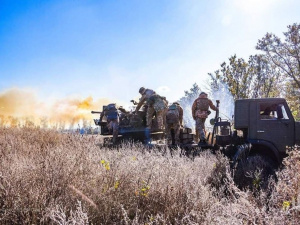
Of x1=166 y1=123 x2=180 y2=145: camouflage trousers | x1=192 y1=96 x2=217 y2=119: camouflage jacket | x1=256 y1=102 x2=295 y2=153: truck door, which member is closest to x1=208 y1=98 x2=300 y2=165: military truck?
x1=256 y1=102 x2=295 y2=153: truck door

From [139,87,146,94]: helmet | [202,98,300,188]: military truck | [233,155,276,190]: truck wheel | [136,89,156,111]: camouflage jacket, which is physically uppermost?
[139,87,146,94]: helmet

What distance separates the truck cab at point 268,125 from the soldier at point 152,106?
3571mm

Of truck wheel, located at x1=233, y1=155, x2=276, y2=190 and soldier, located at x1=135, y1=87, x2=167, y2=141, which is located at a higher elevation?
soldier, located at x1=135, y1=87, x2=167, y2=141

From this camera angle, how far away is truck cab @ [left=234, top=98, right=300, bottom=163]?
267 inches

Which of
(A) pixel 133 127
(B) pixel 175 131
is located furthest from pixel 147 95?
(B) pixel 175 131

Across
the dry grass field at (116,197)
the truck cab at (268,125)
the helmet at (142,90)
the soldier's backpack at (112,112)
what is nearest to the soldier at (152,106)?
the helmet at (142,90)

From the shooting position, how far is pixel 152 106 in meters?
10.4

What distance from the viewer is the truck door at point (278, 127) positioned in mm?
6793

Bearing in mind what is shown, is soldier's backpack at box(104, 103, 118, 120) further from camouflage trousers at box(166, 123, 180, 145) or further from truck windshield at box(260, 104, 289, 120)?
truck windshield at box(260, 104, 289, 120)

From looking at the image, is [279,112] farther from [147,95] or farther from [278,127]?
[147,95]

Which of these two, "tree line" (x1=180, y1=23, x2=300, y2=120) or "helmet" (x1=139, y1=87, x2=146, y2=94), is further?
"tree line" (x1=180, y1=23, x2=300, y2=120)

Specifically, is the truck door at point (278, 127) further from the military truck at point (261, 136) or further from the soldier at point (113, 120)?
the soldier at point (113, 120)

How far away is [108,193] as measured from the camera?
121 inches

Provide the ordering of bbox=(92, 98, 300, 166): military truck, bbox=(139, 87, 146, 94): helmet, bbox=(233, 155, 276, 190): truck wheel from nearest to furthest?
bbox=(233, 155, 276, 190): truck wheel < bbox=(92, 98, 300, 166): military truck < bbox=(139, 87, 146, 94): helmet
